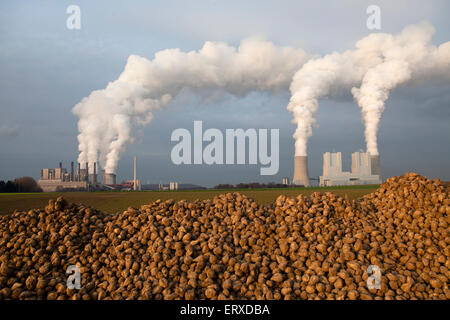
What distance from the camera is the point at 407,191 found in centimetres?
757

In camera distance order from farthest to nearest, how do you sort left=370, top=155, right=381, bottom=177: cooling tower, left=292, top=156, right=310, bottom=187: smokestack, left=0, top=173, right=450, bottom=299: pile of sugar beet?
left=370, top=155, right=381, bottom=177: cooling tower, left=292, top=156, right=310, bottom=187: smokestack, left=0, top=173, right=450, bottom=299: pile of sugar beet

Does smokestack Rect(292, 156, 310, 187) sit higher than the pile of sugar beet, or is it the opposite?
smokestack Rect(292, 156, 310, 187)

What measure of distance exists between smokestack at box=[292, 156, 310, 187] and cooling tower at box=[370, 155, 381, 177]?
10.5 meters

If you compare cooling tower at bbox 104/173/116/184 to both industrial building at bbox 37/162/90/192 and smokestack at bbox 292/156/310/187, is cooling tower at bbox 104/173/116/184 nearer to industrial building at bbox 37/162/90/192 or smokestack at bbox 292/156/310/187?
industrial building at bbox 37/162/90/192

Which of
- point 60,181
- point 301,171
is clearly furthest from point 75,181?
point 301,171

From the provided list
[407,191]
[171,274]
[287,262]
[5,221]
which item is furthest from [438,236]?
[5,221]

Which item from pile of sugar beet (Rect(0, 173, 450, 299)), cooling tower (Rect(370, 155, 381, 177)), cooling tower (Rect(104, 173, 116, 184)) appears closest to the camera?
pile of sugar beet (Rect(0, 173, 450, 299))

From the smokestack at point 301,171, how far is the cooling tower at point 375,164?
10520mm

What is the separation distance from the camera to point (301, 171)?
1922 inches

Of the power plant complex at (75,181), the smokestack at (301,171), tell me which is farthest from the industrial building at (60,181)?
the smokestack at (301,171)

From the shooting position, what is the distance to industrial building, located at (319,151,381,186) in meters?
53.1

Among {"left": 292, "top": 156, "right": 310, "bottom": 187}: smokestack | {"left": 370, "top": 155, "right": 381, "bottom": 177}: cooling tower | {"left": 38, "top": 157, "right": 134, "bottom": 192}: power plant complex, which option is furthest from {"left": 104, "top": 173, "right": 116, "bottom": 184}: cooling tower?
{"left": 370, "top": 155, "right": 381, "bottom": 177}: cooling tower

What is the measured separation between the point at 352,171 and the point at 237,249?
2168 inches
